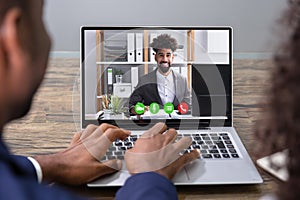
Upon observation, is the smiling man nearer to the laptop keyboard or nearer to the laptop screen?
the laptop keyboard

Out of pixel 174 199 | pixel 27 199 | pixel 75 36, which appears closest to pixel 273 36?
pixel 27 199

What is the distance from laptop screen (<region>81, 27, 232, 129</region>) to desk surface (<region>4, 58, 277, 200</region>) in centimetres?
6

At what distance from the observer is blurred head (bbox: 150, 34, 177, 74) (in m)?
0.97

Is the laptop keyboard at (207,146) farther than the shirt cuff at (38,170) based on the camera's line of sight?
Yes

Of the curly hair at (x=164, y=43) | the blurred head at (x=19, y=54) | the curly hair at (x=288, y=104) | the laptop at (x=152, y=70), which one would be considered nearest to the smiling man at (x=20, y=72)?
the blurred head at (x=19, y=54)

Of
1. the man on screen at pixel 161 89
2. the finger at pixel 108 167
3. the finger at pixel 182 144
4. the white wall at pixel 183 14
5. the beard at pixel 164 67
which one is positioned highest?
the white wall at pixel 183 14

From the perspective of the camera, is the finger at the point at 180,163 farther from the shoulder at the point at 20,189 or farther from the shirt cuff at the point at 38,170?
the shoulder at the point at 20,189

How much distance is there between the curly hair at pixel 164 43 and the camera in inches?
39.2

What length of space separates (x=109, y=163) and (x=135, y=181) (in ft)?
0.52

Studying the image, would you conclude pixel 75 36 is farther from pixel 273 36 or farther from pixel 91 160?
pixel 273 36

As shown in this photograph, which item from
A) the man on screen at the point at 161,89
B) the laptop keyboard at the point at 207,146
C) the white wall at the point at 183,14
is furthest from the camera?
the white wall at the point at 183,14

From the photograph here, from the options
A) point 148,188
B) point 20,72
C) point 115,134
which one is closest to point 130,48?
point 115,134

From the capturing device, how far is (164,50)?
3.27ft

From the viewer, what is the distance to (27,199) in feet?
1.06
